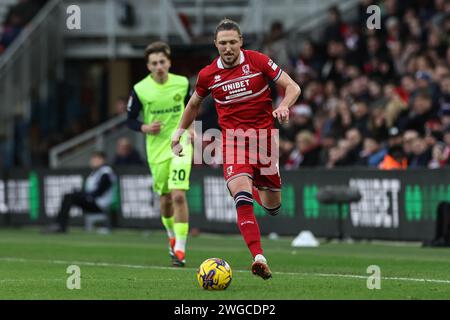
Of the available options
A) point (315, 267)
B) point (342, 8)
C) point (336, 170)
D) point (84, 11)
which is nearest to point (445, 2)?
point (342, 8)

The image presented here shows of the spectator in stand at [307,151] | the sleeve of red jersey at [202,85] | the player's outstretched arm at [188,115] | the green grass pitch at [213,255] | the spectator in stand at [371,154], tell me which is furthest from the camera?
the spectator in stand at [307,151]

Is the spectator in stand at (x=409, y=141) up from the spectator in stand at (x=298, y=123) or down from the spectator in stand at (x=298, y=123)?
down

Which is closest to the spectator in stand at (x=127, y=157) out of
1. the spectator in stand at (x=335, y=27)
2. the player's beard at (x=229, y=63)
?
the spectator in stand at (x=335, y=27)

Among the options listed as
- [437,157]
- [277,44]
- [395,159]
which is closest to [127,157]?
[277,44]

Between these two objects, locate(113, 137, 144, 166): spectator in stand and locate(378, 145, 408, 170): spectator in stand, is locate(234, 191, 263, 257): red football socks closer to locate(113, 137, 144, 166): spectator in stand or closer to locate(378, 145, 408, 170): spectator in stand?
locate(378, 145, 408, 170): spectator in stand

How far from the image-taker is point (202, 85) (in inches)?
495

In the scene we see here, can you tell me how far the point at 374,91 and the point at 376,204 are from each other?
14.6 ft

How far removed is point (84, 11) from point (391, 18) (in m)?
9.04

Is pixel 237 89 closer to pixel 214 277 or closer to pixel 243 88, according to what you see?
pixel 243 88

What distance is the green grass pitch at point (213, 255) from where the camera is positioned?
35.6 ft

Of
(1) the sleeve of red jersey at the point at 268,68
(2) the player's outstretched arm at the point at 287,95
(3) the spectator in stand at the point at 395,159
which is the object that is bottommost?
(3) the spectator in stand at the point at 395,159

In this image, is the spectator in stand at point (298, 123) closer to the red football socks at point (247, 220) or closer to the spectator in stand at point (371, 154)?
the spectator in stand at point (371, 154)

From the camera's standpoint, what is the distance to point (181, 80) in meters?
15.7

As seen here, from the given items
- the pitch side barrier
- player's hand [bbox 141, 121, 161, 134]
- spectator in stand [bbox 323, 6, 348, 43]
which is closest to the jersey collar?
player's hand [bbox 141, 121, 161, 134]
